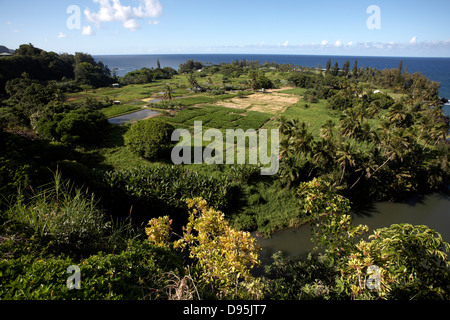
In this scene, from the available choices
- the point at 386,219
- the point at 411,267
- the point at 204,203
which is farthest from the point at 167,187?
the point at 386,219

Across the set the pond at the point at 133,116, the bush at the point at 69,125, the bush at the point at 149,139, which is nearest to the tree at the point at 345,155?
the bush at the point at 149,139

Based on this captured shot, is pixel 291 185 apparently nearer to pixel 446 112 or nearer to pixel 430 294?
pixel 430 294

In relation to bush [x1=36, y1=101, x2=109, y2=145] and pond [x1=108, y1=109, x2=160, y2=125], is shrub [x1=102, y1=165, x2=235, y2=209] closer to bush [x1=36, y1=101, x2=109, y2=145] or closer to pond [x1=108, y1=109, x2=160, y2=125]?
bush [x1=36, y1=101, x2=109, y2=145]

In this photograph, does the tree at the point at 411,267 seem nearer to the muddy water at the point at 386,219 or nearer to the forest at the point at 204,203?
the forest at the point at 204,203

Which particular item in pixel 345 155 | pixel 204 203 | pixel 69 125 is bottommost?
pixel 345 155

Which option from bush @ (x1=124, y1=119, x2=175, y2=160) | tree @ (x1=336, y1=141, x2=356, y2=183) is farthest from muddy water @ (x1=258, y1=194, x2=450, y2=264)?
bush @ (x1=124, y1=119, x2=175, y2=160)

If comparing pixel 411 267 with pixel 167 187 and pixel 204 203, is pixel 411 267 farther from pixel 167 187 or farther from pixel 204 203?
pixel 167 187
